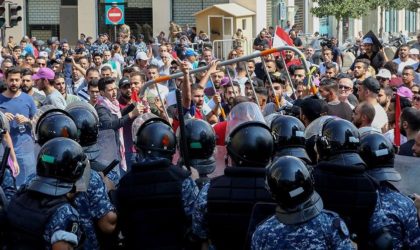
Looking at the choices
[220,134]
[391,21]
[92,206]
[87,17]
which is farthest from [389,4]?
[92,206]

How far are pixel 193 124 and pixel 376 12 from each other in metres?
53.7

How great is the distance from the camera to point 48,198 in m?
5.54

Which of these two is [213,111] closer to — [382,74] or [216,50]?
[382,74]

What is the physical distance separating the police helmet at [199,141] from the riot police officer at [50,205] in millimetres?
1166

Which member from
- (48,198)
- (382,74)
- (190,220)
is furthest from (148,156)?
(382,74)

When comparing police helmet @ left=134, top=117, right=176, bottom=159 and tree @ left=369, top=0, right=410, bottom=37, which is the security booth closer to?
tree @ left=369, top=0, right=410, bottom=37

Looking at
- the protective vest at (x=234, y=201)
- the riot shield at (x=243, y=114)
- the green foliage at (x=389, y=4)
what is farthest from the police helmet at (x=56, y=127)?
the green foliage at (x=389, y=4)

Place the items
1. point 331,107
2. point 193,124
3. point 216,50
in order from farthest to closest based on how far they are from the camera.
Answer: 1. point 216,50
2. point 331,107
3. point 193,124

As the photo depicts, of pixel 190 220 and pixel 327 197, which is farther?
pixel 190 220

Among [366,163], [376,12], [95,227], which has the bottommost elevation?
[95,227]

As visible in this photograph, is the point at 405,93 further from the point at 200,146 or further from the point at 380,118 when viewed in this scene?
the point at 200,146

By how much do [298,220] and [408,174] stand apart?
1835 millimetres

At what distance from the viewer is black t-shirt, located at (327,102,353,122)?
9.77 meters

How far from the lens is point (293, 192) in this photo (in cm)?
481
